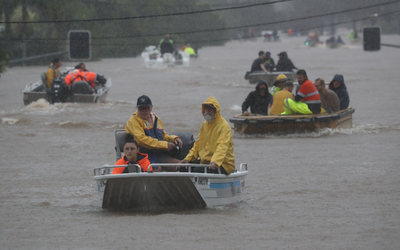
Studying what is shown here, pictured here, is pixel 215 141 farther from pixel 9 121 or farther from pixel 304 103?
pixel 9 121

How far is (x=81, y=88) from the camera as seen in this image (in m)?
23.3

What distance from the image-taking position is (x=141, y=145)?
956 cm

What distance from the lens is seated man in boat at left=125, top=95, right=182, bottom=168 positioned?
9.48 meters

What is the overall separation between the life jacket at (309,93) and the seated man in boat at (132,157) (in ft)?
25.4

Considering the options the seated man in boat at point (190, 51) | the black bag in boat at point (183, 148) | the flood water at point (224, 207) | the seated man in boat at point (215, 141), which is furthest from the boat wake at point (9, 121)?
the seated man in boat at point (190, 51)

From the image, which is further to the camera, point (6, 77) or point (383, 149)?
point (6, 77)

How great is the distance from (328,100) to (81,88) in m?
9.45

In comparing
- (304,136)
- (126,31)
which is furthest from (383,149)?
(126,31)

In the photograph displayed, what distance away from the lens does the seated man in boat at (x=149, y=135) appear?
31.1 ft

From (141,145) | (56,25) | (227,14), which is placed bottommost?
(141,145)

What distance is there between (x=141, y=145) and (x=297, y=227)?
252 centimetres

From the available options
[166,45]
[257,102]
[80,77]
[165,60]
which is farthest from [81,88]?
[165,60]

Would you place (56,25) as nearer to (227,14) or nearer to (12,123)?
(12,123)

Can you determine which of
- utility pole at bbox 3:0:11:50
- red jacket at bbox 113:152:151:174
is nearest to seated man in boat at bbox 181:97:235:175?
red jacket at bbox 113:152:151:174
